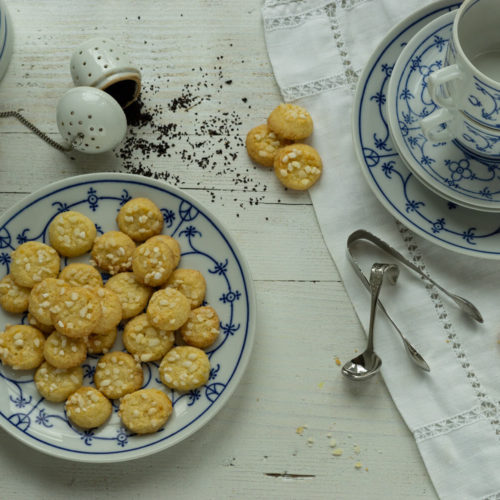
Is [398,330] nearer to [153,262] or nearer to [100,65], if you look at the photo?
[153,262]

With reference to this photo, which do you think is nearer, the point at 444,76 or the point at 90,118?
the point at 444,76

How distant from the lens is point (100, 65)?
131 cm

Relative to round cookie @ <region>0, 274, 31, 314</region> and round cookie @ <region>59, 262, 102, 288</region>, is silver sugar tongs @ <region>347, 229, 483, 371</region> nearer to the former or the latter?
round cookie @ <region>59, 262, 102, 288</region>

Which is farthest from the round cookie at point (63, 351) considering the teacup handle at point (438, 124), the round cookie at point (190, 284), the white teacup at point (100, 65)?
the teacup handle at point (438, 124)

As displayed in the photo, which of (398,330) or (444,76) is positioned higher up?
(444,76)

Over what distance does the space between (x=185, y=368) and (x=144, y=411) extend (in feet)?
0.37

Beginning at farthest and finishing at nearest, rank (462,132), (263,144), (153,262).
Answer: (263,144) < (153,262) < (462,132)

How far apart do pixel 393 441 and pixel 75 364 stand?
2.13 feet

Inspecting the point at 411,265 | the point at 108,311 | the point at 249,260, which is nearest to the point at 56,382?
the point at 108,311

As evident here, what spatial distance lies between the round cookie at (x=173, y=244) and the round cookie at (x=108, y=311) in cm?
14

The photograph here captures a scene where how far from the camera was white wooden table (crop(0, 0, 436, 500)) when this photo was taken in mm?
1319

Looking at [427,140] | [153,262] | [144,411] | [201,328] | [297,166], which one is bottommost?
[144,411]

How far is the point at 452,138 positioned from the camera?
3.96 feet

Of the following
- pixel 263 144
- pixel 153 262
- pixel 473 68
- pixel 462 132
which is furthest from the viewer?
pixel 263 144
